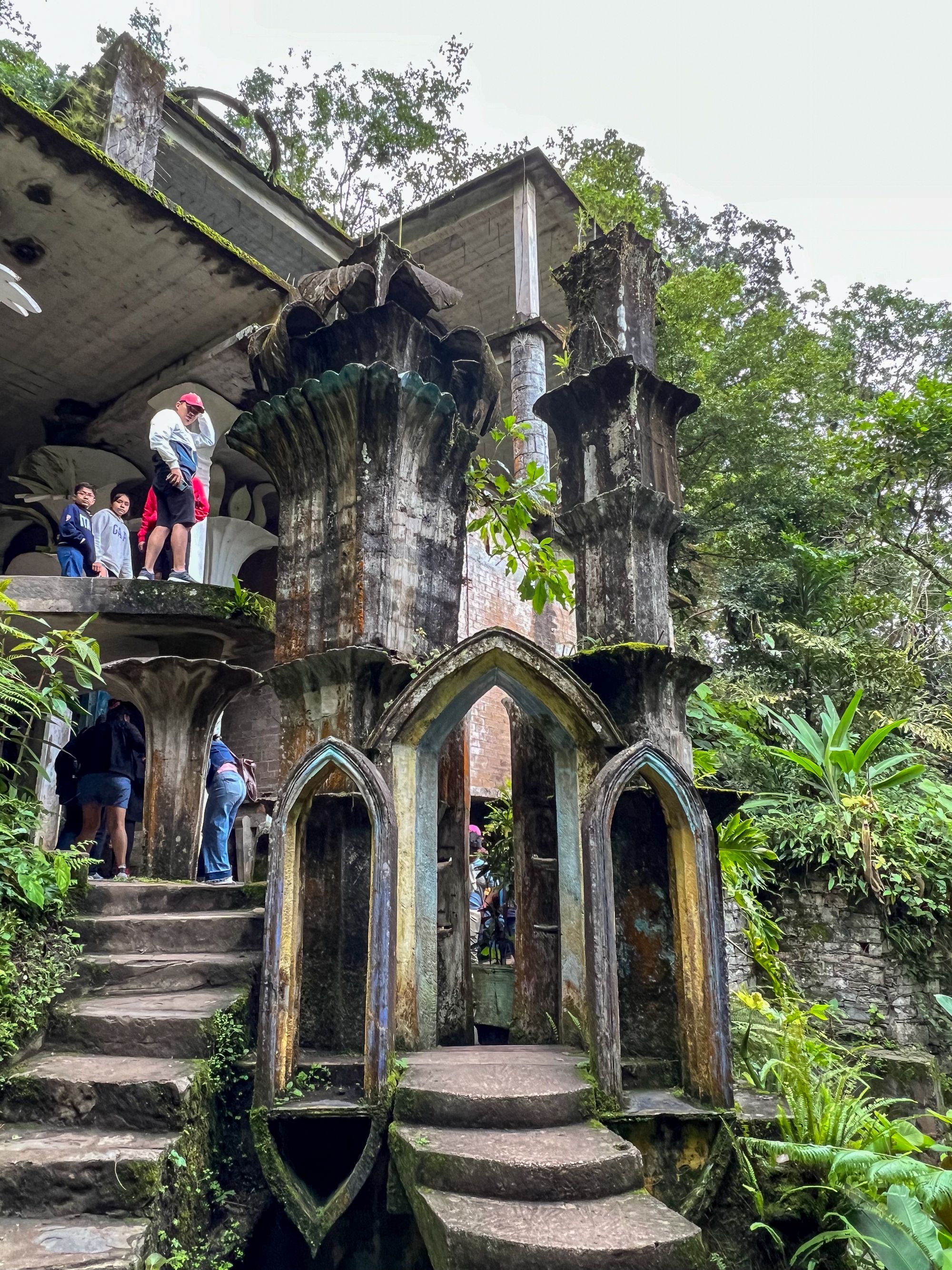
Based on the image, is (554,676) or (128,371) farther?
(128,371)

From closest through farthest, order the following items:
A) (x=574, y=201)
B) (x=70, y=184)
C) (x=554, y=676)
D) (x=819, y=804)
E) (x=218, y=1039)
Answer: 1. (x=218, y=1039)
2. (x=554, y=676)
3. (x=70, y=184)
4. (x=819, y=804)
5. (x=574, y=201)

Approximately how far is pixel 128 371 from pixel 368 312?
22.5 feet

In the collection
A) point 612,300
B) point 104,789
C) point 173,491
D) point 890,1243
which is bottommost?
point 890,1243

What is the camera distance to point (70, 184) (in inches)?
304

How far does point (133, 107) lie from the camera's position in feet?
29.3

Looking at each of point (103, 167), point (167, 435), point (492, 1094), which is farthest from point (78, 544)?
point (492, 1094)

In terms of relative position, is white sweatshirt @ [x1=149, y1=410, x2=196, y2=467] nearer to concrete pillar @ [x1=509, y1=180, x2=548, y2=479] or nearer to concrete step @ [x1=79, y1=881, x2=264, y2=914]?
concrete step @ [x1=79, y1=881, x2=264, y2=914]

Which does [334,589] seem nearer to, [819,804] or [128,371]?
[128,371]

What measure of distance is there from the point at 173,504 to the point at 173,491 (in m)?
0.11

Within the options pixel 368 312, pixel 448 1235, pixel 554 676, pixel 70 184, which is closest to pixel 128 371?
pixel 70 184

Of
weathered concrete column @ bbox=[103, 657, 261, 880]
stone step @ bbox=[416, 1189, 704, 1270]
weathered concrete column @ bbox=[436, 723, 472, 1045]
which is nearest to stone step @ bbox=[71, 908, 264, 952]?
weathered concrete column @ bbox=[436, 723, 472, 1045]

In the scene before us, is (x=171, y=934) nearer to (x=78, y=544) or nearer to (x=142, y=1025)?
(x=142, y=1025)

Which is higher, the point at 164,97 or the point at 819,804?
the point at 164,97

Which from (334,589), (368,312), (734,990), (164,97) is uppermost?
(164,97)
